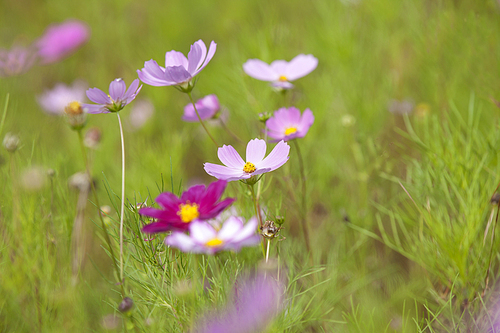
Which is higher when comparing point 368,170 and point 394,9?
point 394,9

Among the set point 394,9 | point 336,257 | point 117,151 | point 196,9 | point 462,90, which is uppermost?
point 394,9

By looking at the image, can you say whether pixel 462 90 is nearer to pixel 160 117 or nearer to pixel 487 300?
pixel 487 300

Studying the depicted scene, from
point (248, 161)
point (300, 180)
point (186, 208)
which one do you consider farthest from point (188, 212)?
point (300, 180)

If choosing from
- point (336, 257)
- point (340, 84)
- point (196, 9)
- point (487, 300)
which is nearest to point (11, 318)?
point (336, 257)

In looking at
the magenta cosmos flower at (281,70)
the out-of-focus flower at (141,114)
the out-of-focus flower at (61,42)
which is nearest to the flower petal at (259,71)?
the magenta cosmos flower at (281,70)

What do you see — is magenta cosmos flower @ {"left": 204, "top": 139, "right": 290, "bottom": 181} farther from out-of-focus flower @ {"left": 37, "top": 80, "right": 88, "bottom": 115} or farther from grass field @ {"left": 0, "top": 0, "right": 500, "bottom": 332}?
out-of-focus flower @ {"left": 37, "top": 80, "right": 88, "bottom": 115}

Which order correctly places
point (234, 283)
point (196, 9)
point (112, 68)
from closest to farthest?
point (234, 283), point (112, 68), point (196, 9)

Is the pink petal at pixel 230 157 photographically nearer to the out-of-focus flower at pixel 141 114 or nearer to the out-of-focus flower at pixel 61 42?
the out-of-focus flower at pixel 141 114
